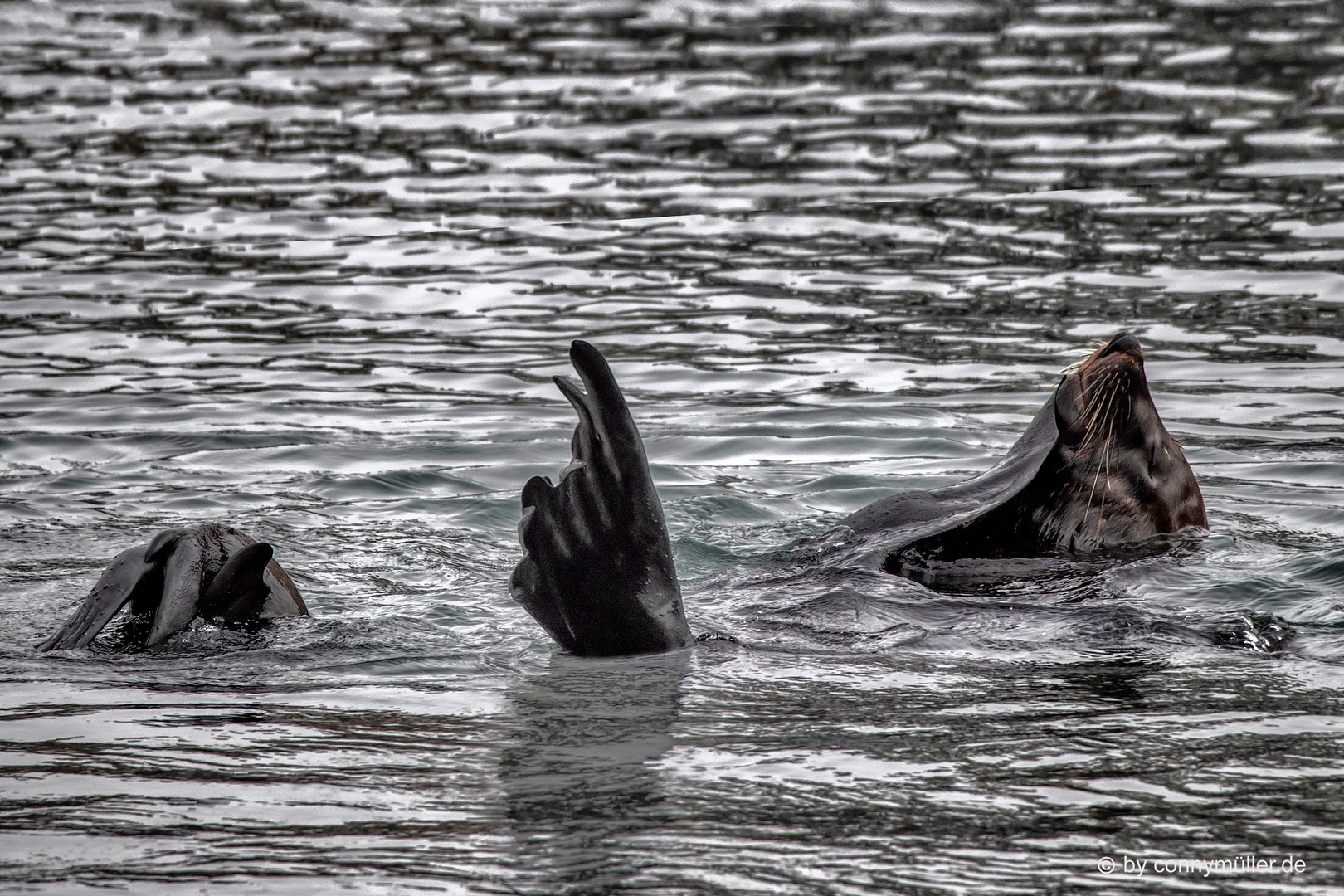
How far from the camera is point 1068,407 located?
16.3 ft

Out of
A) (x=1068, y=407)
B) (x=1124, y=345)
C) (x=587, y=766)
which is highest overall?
(x=1124, y=345)

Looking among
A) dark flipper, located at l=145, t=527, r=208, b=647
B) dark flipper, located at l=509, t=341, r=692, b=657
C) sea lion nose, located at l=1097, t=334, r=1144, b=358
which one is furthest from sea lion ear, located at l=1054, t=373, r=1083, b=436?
dark flipper, located at l=145, t=527, r=208, b=647

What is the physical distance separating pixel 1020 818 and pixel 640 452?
152cm

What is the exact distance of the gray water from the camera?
3.14 metres

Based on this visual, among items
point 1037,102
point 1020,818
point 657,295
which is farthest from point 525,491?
point 1037,102

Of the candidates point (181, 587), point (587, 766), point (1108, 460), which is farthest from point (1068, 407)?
point (181, 587)

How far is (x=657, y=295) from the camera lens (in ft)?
31.5

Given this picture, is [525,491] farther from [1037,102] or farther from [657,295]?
[1037,102]

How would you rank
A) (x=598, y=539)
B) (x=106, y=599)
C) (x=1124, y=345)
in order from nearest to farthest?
1. (x=598, y=539)
2. (x=106, y=599)
3. (x=1124, y=345)

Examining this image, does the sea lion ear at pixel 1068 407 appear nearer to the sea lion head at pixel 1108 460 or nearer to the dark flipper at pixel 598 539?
the sea lion head at pixel 1108 460

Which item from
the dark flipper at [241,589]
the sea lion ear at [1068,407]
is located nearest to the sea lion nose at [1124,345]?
the sea lion ear at [1068,407]

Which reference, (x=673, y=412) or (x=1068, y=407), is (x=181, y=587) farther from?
(x=673, y=412)

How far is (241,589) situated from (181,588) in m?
0.16

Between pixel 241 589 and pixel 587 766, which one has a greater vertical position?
pixel 241 589
